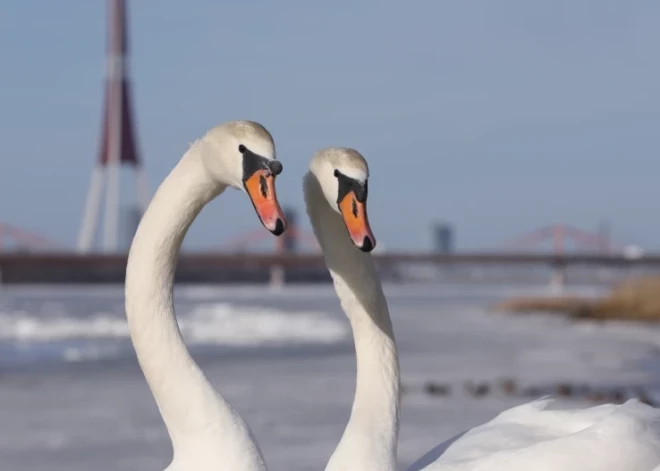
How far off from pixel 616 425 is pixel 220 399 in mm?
1082

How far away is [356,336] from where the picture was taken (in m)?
3.45

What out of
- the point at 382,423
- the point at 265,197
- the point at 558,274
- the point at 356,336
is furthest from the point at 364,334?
the point at 558,274

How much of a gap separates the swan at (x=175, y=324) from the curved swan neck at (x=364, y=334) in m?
0.28

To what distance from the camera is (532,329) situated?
17.8m

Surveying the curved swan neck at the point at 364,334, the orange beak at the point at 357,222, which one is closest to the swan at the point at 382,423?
Answer: the curved swan neck at the point at 364,334

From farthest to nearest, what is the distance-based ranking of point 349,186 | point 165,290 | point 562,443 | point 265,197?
1. point 562,443
2. point 165,290
3. point 349,186
4. point 265,197

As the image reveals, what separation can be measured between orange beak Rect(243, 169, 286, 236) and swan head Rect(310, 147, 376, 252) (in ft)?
0.59

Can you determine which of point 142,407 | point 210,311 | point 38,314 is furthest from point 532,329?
point 142,407

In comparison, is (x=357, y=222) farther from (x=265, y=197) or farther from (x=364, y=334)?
(x=364, y=334)

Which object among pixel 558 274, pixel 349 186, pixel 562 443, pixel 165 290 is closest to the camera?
pixel 349 186

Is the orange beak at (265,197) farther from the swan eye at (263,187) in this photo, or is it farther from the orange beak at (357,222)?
the orange beak at (357,222)

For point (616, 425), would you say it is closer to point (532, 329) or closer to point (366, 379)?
point (366, 379)

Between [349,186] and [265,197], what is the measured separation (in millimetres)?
224

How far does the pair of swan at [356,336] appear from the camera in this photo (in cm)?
298
